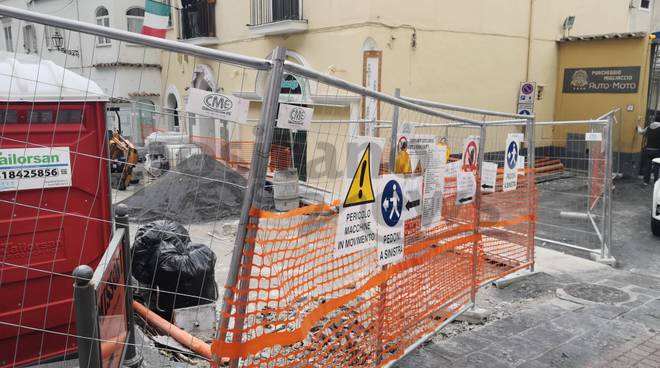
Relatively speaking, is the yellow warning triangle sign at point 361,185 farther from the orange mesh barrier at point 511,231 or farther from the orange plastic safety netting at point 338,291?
the orange mesh barrier at point 511,231

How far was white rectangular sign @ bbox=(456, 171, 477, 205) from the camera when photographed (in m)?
4.41

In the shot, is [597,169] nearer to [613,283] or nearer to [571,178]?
[571,178]

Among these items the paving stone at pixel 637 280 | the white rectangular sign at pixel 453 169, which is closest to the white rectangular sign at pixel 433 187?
the white rectangular sign at pixel 453 169

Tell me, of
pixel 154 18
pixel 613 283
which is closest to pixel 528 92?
pixel 613 283

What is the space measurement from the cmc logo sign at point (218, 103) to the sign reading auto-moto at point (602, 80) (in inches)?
607

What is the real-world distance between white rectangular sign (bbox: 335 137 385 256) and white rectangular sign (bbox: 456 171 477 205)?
5.49 feet

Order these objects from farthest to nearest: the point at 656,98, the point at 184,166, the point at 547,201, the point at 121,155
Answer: the point at 656,98 < the point at 121,155 < the point at 547,201 < the point at 184,166

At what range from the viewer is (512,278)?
5805 millimetres

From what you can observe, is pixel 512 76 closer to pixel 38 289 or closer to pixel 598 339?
pixel 598 339

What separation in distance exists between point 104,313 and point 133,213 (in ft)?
26.4

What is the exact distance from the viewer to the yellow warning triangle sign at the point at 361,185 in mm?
2752

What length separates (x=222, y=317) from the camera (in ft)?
7.09

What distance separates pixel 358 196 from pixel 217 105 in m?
1.11

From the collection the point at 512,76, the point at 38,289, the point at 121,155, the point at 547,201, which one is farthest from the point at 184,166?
the point at 512,76
